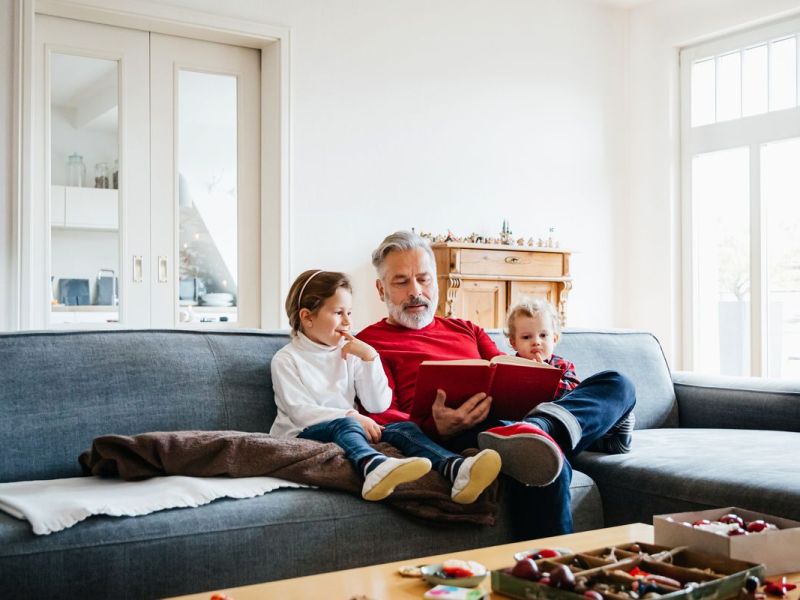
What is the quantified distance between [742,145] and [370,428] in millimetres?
3982

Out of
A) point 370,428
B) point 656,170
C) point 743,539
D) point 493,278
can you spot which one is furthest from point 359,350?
point 656,170

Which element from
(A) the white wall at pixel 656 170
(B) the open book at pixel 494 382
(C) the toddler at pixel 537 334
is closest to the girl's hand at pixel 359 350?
(B) the open book at pixel 494 382

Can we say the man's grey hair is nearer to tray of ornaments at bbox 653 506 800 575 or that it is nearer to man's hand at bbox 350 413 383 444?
man's hand at bbox 350 413 383 444

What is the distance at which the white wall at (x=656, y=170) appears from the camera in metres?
5.63

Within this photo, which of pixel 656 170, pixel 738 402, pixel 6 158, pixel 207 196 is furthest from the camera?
pixel 656 170

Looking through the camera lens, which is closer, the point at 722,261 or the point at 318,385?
the point at 318,385

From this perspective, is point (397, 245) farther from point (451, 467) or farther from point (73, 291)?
point (73, 291)

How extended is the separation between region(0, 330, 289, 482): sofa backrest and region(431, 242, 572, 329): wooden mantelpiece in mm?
2362

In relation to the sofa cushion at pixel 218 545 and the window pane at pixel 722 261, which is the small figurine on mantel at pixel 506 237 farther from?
the sofa cushion at pixel 218 545

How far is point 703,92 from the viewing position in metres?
5.55

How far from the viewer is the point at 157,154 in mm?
4402

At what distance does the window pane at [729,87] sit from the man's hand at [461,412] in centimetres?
393

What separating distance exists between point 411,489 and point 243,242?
2992mm

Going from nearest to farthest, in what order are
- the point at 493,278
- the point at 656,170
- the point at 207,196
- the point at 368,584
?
the point at 368,584 → the point at 207,196 → the point at 493,278 → the point at 656,170
